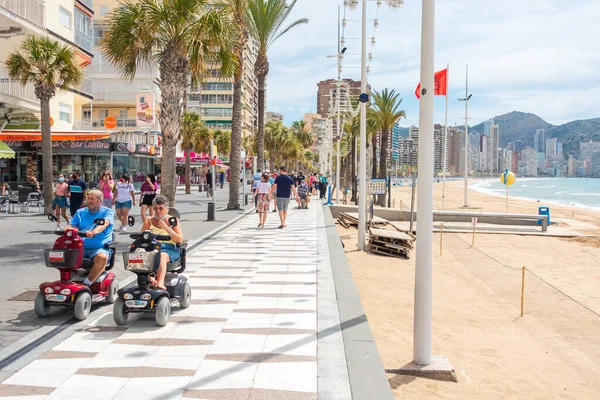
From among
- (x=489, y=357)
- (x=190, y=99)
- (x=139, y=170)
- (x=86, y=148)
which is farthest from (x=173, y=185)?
(x=190, y=99)

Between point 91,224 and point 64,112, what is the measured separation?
28472mm

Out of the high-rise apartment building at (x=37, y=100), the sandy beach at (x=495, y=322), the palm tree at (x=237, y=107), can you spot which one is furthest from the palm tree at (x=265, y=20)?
the sandy beach at (x=495, y=322)

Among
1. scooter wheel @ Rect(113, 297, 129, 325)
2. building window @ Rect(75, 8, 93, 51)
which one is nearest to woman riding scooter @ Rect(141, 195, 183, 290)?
scooter wheel @ Rect(113, 297, 129, 325)

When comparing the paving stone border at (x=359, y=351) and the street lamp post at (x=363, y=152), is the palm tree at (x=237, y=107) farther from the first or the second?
the paving stone border at (x=359, y=351)

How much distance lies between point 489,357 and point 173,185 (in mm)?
9441

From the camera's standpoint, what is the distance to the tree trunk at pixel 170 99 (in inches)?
535

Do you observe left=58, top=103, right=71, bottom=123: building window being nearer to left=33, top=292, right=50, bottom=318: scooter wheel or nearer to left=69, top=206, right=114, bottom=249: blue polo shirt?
left=69, top=206, right=114, bottom=249: blue polo shirt

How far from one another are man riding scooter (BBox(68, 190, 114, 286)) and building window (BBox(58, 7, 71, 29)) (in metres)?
26.8

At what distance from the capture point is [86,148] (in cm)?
3234

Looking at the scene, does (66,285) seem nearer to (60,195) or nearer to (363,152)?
(363,152)

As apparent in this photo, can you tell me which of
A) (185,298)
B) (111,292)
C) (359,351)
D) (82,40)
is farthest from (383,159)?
(359,351)

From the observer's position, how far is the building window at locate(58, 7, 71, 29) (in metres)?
29.6

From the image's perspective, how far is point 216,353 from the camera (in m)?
5.21

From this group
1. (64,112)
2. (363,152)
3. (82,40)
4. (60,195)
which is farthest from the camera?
(82,40)
